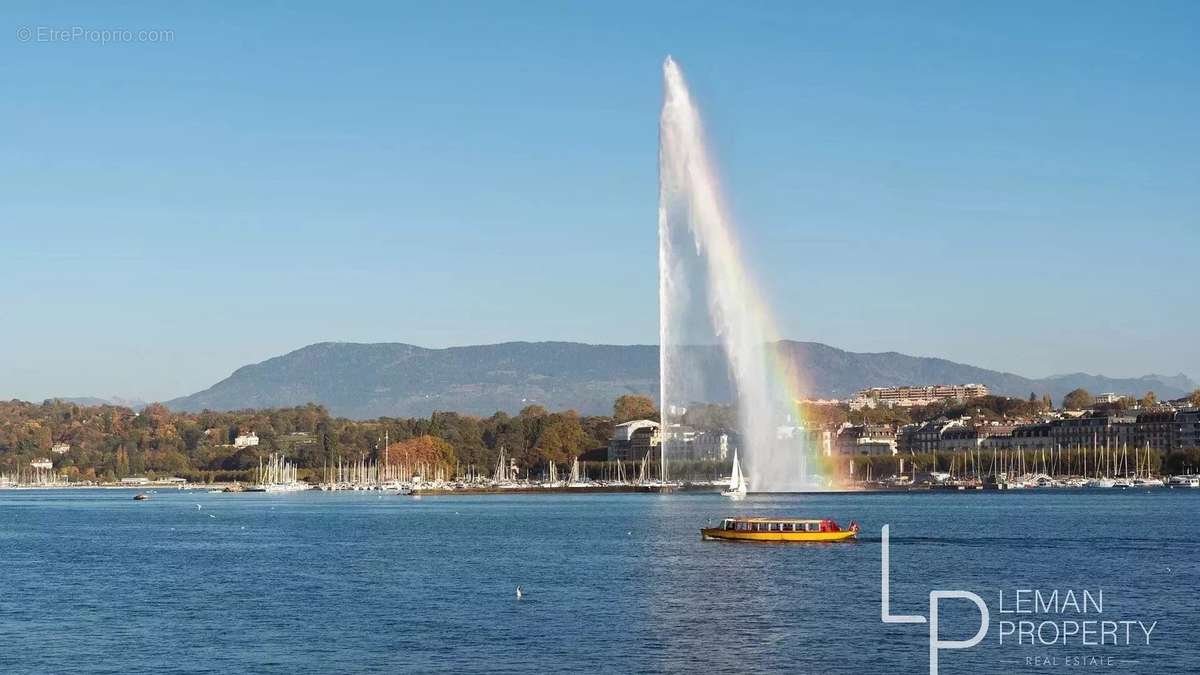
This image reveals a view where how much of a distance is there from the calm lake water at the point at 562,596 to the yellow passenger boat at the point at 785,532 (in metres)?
1.25

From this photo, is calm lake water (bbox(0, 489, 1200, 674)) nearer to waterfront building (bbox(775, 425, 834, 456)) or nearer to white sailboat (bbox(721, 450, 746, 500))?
white sailboat (bbox(721, 450, 746, 500))

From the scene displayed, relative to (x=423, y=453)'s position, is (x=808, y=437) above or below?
above

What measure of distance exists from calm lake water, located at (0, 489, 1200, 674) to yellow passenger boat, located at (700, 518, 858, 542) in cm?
125

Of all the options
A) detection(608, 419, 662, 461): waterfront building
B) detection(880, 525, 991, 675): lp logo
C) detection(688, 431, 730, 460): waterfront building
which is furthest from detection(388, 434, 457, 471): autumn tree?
detection(880, 525, 991, 675): lp logo

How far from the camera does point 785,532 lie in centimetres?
6406

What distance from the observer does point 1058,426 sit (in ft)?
594

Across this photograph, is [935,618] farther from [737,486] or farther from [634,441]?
[634,441]

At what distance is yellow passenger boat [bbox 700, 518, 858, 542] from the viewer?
209 ft

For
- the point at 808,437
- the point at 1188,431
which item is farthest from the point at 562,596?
the point at 1188,431

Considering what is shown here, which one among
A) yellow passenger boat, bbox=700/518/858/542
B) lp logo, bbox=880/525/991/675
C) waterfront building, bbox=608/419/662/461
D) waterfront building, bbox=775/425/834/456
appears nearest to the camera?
lp logo, bbox=880/525/991/675

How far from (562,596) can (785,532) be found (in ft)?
72.7

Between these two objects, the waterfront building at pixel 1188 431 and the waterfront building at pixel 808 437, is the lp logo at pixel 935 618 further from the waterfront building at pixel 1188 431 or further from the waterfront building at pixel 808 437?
the waterfront building at pixel 1188 431

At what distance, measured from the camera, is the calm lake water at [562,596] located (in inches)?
1282

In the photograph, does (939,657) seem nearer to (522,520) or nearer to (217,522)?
(522,520)
